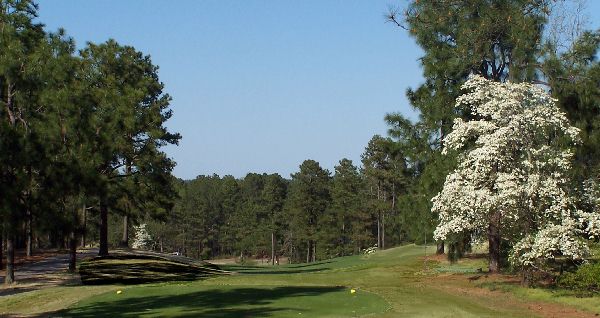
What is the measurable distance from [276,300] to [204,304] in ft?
9.03

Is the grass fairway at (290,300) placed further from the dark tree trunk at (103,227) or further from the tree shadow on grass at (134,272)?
the dark tree trunk at (103,227)

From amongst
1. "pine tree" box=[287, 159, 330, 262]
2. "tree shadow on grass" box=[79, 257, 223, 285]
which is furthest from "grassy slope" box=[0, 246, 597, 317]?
"pine tree" box=[287, 159, 330, 262]

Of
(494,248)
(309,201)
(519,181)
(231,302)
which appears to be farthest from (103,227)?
(309,201)

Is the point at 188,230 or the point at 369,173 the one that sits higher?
the point at 369,173

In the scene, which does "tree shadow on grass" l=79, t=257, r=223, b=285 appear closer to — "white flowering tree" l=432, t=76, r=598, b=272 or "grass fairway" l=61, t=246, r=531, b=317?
"grass fairway" l=61, t=246, r=531, b=317

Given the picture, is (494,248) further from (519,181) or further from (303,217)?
(303,217)

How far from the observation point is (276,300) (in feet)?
76.9

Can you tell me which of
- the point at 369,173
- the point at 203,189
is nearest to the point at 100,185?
the point at 369,173

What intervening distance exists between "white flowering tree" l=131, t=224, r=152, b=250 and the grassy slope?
82999mm

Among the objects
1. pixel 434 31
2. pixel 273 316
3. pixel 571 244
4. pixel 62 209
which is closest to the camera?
pixel 273 316

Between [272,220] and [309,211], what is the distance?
1255 centimetres

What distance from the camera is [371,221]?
97.9 meters

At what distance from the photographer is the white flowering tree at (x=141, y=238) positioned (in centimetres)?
11081

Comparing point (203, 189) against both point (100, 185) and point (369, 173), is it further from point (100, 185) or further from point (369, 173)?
point (100, 185)
